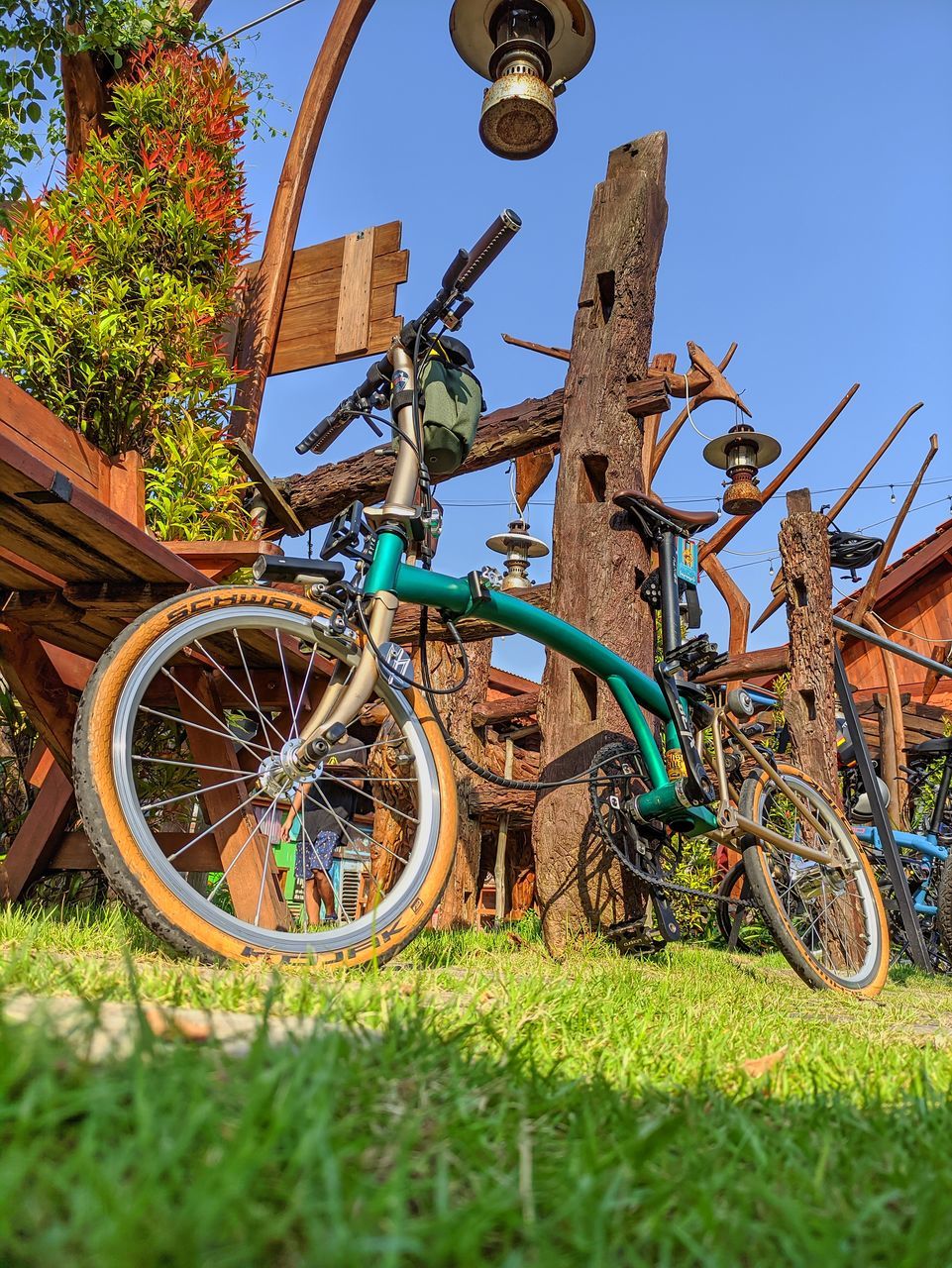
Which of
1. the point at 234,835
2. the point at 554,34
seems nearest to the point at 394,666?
the point at 234,835

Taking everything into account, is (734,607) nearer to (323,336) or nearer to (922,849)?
(922,849)

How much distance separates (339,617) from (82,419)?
7.79ft

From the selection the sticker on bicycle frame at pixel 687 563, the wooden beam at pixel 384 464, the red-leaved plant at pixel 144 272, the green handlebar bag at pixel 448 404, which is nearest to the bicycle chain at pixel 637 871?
the sticker on bicycle frame at pixel 687 563

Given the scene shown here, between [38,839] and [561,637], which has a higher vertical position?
[561,637]

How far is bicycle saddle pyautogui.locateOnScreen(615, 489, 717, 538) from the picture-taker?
4.04 m

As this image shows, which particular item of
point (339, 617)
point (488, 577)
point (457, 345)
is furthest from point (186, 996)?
point (457, 345)

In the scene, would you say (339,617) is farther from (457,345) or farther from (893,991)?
(893,991)

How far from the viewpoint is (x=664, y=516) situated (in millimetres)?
4082

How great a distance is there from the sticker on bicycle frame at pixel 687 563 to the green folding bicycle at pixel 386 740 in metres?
0.07

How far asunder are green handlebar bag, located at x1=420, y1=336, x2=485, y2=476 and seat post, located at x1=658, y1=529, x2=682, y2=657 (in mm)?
1139

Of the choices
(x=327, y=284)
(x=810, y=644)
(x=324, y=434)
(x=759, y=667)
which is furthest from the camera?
(x=327, y=284)

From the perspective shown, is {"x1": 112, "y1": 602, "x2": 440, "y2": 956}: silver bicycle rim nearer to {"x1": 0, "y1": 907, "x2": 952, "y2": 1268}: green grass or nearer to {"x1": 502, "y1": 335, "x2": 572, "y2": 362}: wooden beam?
{"x1": 0, "y1": 907, "x2": 952, "y2": 1268}: green grass

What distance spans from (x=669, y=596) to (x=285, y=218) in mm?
4574

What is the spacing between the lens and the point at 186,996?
153 cm
